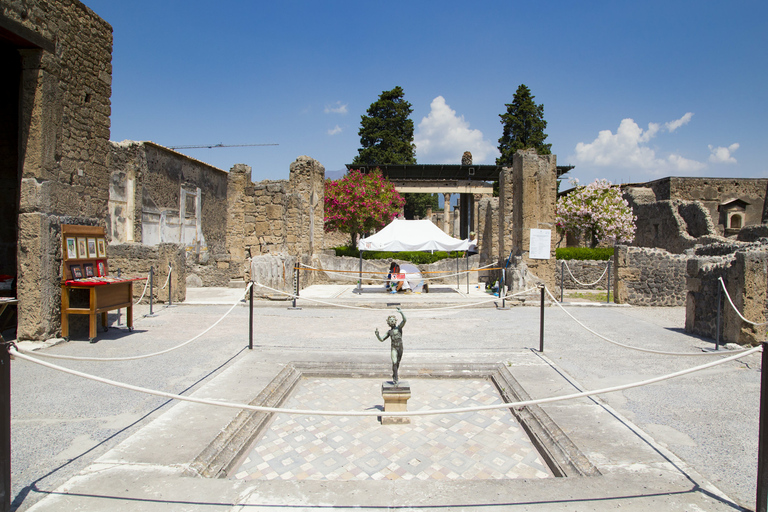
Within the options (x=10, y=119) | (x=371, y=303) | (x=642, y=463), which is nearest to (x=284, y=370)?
(x=642, y=463)

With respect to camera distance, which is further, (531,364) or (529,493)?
(531,364)

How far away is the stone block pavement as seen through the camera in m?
2.80

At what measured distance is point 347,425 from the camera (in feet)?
14.7

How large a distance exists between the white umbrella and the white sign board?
3375 millimetres

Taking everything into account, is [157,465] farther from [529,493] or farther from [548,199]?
[548,199]

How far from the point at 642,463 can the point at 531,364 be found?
8.85ft

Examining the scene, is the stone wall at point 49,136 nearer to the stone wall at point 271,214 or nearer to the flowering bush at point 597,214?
the stone wall at point 271,214

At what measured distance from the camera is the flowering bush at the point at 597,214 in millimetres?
20172

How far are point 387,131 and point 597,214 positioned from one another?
29.0m

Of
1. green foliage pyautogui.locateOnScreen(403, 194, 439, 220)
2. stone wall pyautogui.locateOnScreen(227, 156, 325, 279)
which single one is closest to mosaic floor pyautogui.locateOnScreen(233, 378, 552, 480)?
stone wall pyautogui.locateOnScreen(227, 156, 325, 279)

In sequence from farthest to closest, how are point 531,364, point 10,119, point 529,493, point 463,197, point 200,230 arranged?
1. point 463,197
2. point 200,230
3. point 10,119
4. point 531,364
5. point 529,493

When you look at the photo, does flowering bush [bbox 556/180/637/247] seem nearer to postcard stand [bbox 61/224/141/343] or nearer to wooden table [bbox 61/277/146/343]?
postcard stand [bbox 61/224/141/343]

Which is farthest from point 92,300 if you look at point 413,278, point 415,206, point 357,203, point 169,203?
point 415,206

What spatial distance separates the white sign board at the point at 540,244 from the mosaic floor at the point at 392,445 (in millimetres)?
8048
